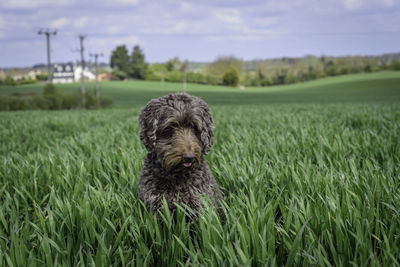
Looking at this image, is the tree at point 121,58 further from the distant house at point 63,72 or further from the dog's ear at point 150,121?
the dog's ear at point 150,121

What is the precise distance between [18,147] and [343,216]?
758cm

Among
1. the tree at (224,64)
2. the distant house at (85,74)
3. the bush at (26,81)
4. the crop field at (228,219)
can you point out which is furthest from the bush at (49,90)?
the tree at (224,64)

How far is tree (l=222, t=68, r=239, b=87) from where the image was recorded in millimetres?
90375

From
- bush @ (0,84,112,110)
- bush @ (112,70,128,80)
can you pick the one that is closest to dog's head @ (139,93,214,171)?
bush @ (0,84,112,110)

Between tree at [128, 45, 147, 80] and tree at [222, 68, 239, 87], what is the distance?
24071mm

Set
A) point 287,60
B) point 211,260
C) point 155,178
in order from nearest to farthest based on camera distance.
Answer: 1. point 211,260
2. point 155,178
3. point 287,60

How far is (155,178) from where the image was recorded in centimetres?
282

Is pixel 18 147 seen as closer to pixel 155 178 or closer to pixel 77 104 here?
pixel 155 178

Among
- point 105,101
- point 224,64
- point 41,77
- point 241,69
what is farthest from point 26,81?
point 241,69

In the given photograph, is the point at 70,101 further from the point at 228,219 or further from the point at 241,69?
the point at 241,69

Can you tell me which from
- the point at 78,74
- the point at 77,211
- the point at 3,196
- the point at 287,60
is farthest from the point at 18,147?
the point at 287,60

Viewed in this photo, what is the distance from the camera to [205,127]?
2.76m

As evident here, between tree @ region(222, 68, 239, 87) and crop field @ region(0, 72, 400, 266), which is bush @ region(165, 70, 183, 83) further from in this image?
crop field @ region(0, 72, 400, 266)

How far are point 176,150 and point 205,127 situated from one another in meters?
0.42
